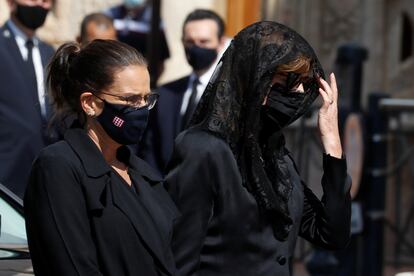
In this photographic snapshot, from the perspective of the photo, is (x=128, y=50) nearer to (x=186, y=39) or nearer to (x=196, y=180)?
(x=196, y=180)

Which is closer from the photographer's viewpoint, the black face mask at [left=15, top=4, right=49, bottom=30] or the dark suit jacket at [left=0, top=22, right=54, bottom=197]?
the dark suit jacket at [left=0, top=22, right=54, bottom=197]

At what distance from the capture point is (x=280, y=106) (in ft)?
14.7

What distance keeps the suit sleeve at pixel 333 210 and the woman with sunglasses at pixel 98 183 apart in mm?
671

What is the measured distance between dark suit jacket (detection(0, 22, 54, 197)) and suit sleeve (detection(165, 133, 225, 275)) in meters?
2.82

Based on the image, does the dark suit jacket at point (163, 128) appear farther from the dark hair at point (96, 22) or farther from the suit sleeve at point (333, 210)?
the suit sleeve at point (333, 210)

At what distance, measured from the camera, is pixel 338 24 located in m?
15.7

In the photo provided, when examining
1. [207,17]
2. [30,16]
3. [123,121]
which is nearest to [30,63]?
[30,16]

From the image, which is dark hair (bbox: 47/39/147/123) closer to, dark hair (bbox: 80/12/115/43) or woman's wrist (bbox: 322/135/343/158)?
woman's wrist (bbox: 322/135/343/158)

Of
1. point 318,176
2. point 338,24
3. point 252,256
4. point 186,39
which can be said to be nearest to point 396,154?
point 318,176

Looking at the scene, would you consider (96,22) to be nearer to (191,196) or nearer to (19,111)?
(19,111)

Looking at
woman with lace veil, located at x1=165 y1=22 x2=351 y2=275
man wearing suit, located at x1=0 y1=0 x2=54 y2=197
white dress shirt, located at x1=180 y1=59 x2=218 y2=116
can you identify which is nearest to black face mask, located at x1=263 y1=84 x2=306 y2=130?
woman with lace veil, located at x1=165 y1=22 x2=351 y2=275

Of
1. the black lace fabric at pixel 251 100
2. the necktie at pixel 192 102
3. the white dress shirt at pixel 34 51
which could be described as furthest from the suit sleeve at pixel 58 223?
the necktie at pixel 192 102

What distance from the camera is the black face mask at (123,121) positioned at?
4.11 m

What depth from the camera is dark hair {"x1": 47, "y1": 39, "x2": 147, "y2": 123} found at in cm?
414
